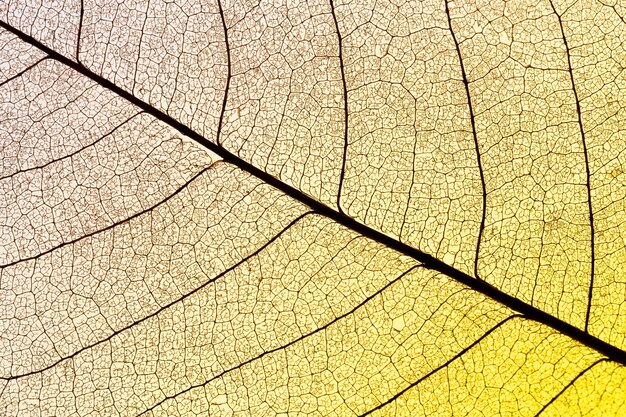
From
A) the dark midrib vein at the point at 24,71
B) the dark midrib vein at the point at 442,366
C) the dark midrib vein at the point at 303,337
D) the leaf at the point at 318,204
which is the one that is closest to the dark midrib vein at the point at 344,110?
the leaf at the point at 318,204

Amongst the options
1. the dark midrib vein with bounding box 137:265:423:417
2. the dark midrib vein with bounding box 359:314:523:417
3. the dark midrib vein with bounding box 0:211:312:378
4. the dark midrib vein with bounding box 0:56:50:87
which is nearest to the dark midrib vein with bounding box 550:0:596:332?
the dark midrib vein with bounding box 359:314:523:417

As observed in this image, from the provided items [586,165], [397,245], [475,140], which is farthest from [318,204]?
[586,165]

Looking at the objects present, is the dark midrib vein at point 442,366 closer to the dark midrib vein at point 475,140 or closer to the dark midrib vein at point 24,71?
the dark midrib vein at point 475,140

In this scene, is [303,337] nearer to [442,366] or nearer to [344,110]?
[442,366]

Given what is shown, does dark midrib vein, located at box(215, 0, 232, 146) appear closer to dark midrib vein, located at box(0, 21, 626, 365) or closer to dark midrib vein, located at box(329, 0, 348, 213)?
dark midrib vein, located at box(0, 21, 626, 365)

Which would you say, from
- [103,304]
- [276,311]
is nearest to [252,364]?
[276,311]

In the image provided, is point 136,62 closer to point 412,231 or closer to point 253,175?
point 253,175

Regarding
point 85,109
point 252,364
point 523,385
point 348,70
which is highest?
point 85,109
